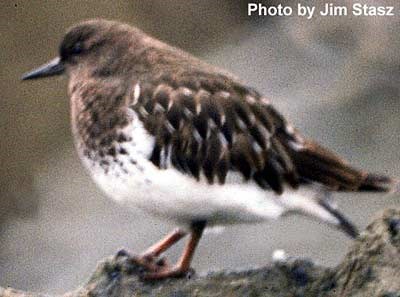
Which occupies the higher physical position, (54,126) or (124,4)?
(124,4)

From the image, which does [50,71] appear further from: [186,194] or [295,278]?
[295,278]

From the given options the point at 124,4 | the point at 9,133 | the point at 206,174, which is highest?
the point at 206,174

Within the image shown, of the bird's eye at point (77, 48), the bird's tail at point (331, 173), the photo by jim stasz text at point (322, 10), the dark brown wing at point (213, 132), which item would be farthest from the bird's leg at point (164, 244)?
the photo by jim stasz text at point (322, 10)

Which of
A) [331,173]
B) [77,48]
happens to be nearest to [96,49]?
[77,48]

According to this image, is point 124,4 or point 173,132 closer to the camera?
point 173,132

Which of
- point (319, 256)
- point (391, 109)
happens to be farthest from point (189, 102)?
point (391, 109)

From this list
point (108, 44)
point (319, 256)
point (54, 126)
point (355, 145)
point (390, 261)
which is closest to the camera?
point (390, 261)

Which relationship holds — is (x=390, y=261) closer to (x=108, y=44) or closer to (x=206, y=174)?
(x=206, y=174)
